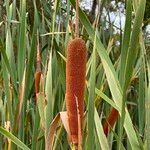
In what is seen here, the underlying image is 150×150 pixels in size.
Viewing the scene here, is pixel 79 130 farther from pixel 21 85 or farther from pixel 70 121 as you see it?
pixel 21 85

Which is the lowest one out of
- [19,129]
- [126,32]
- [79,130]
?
[19,129]

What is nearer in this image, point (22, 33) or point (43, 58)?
point (22, 33)

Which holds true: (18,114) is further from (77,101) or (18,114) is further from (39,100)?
(77,101)

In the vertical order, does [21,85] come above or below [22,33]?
below

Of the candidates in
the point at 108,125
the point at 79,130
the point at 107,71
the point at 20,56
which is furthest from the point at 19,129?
the point at 79,130

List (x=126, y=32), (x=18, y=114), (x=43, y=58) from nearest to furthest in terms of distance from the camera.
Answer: (x=126, y=32) → (x=18, y=114) → (x=43, y=58)

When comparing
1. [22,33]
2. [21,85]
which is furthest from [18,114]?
[22,33]

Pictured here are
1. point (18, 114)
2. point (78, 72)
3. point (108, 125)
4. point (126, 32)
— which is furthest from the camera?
point (18, 114)
